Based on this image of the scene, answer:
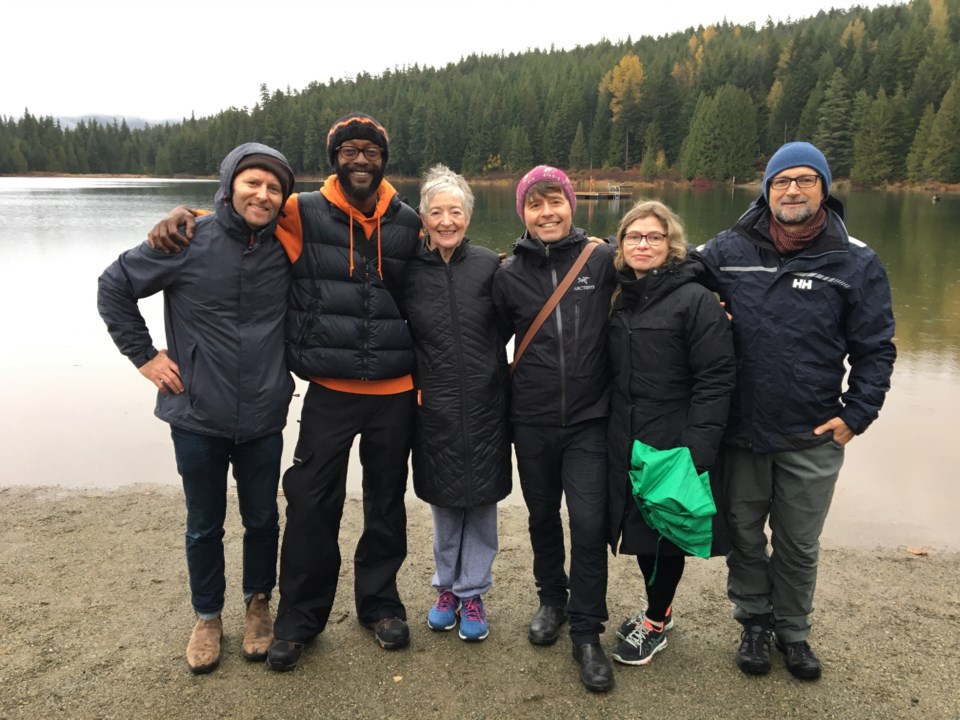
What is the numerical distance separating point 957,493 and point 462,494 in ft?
15.7

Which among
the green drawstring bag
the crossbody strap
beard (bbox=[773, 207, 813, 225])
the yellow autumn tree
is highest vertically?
the yellow autumn tree

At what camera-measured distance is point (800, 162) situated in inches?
117

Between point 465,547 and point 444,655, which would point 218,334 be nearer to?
point 465,547

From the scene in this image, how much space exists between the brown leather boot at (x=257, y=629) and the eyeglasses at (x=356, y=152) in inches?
87.9

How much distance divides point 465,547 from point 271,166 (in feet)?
6.91

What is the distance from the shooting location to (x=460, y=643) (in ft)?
11.1

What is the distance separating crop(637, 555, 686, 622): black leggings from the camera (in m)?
3.23

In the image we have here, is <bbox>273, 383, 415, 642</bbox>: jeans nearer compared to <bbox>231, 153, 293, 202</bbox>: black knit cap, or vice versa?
<bbox>231, 153, 293, 202</bbox>: black knit cap

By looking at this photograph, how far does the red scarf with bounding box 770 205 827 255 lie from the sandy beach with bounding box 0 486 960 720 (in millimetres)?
1951

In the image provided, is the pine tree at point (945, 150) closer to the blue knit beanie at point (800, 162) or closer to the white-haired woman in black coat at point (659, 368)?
the blue knit beanie at point (800, 162)

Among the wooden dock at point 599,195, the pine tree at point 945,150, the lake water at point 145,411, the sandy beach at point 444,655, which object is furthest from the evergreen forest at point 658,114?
the sandy beach at point 444,655

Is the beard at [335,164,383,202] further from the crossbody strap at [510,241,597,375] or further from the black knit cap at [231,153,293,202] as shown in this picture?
the crossbody strap at [510,241,597,375]

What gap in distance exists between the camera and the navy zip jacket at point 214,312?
9.95 feet

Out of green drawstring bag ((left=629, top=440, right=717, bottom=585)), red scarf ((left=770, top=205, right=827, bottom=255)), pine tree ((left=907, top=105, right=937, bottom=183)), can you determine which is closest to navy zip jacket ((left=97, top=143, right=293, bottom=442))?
green drawstring bag ((left=629, top=440, right=717, bottom=585))
